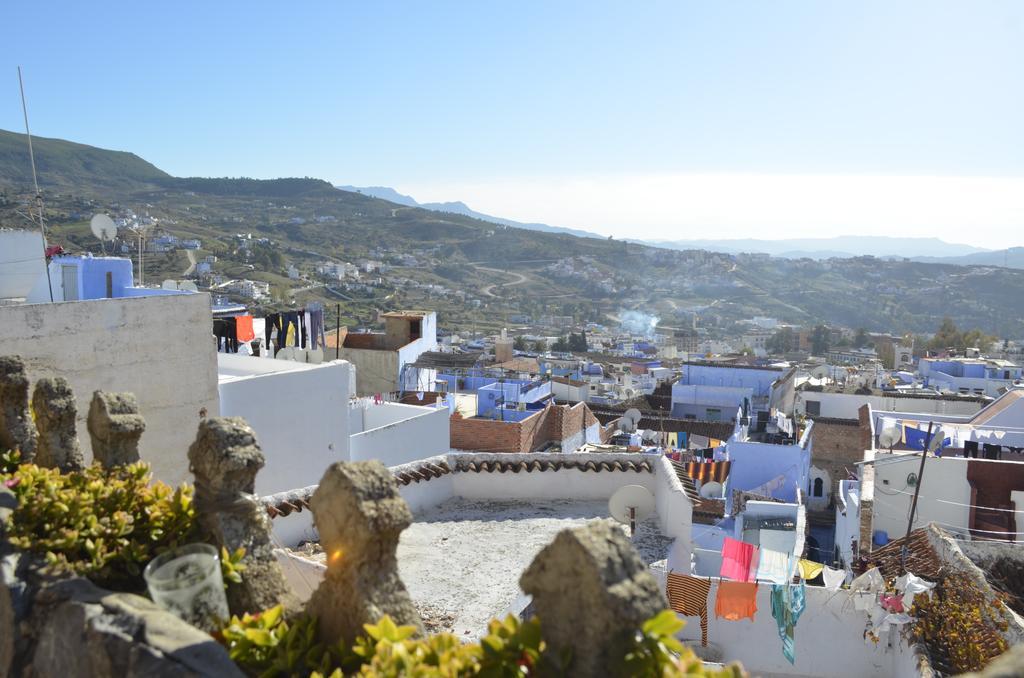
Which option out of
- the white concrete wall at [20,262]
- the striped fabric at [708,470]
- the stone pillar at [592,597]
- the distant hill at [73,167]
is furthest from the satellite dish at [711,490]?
the distant hill at [73,167]

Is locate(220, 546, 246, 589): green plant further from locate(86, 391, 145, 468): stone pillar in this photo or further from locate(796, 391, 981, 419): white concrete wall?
locate(796, 391, 981, 419): white concrete wall

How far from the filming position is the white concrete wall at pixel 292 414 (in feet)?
36.9

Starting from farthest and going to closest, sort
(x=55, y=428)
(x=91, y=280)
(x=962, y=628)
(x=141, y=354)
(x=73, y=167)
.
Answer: (x=73, y=167) < (x=91, y=280) < (x=141, y=354) < (x=962, y=628) < (x=55, y=428)

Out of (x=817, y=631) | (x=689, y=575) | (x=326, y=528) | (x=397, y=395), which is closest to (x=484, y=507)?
(x=689, y=575)

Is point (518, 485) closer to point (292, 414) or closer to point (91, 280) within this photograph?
point (292, 414)

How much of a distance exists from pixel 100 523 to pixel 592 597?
2670mm

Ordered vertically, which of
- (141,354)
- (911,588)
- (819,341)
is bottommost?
(819,341)

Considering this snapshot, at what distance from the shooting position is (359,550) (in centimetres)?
321

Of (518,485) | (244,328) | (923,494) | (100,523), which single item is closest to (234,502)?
(100,523)

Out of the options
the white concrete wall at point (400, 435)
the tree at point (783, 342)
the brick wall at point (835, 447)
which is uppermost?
the white concrete wall at point (400, 435)

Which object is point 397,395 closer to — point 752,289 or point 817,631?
point 817,631

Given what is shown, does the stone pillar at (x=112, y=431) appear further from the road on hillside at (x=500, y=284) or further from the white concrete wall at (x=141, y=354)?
the road on hillside at (x=500, y=284)

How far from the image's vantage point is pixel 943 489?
47.5 ft

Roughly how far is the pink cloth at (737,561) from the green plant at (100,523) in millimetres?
6348
